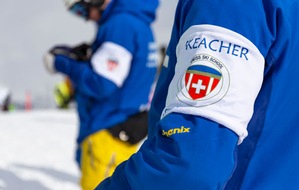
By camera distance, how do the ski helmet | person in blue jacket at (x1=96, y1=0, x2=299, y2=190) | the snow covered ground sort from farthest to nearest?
the snow covered ground < the ski helmet < person in blue jacket at (x1=96, y1=0, x2=299, y2=190)

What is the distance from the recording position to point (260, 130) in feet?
3.67

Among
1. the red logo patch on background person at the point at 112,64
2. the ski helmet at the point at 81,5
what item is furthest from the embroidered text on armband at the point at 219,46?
the ski helmet at the point at 81,5

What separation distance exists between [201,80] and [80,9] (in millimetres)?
2172

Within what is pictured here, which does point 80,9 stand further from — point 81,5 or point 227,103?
point 227,103

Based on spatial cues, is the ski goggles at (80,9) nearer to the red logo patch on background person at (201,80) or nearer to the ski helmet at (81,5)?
the ski helmet at (81,5)

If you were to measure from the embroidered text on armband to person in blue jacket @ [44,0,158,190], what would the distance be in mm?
1875

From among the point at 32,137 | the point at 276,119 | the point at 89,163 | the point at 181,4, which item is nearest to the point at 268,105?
the point at 276,119

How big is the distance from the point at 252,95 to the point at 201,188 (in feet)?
0.64

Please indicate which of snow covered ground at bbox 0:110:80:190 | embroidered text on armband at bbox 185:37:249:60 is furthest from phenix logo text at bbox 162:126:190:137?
snow covered ground at bbox 0:110:80:190

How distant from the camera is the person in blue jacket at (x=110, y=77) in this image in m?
2.97

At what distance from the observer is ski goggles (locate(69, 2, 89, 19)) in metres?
3.09

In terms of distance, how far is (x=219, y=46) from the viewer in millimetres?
1058

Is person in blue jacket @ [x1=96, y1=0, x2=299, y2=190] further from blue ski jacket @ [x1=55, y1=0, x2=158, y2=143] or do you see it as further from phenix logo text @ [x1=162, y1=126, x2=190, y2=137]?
blue ski jacket @ [x1=55, y1=0, x2=158, y2=143]

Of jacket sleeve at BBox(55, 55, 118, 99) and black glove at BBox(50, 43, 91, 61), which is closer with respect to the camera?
jacket sleeve at BBox(55, 55, 118, 99)
